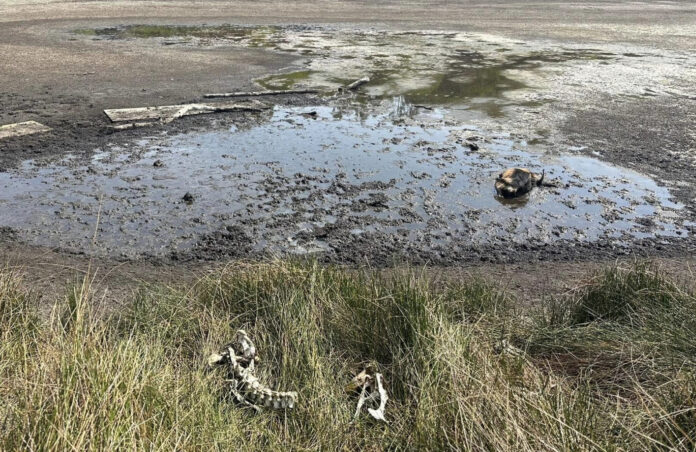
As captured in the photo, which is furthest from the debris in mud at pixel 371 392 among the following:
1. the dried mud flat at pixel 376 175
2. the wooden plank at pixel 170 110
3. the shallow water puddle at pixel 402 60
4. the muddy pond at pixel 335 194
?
the shallow water puddle at pixel 402 60

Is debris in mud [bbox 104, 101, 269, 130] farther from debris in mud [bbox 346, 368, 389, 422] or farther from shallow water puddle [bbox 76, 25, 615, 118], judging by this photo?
Result: debris in mud [bbox 346, 368, 389, 422]

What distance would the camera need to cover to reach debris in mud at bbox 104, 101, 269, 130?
10.9 metres

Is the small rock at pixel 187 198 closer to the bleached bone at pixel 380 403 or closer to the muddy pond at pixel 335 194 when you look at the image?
the muddy pond at pixel 335 194

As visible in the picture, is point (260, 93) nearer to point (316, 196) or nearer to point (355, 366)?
point (316, 196)

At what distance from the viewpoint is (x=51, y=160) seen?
8953 mm

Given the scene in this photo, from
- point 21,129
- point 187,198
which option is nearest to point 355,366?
point 187,198

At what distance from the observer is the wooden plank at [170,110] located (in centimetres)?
1109

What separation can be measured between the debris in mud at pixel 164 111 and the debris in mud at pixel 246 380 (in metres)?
7.49

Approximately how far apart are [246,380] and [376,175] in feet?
17.6

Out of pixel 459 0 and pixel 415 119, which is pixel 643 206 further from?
pixel 459 0

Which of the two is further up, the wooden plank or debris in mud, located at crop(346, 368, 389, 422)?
debris in mud, located at crop(346, 368, 389, 422)

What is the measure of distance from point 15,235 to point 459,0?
124ft

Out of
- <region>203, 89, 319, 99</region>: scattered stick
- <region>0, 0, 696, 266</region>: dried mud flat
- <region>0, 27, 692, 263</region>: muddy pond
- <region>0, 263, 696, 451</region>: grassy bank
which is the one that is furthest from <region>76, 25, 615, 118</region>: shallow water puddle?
<region>0, 263, 696, 451</region>: grassy bank

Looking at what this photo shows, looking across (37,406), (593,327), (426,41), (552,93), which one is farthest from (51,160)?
(426,41)
